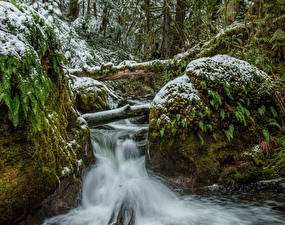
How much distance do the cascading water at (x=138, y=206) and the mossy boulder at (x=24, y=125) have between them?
0.73 metres

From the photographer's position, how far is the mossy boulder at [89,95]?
7.90 m

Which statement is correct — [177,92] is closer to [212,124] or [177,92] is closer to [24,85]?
[212,124]

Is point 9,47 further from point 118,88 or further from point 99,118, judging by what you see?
point 118,88

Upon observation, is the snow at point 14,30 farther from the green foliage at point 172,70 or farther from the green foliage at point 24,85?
the green foliage at point 172,70

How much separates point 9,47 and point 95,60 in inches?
312

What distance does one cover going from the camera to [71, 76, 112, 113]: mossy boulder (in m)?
7.90

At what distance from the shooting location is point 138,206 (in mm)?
3607

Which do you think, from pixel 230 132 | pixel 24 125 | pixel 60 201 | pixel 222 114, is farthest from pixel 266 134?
pixel 24 125

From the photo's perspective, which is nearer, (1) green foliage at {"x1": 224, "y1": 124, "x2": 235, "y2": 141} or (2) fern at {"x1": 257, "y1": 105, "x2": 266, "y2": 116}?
(1) green foliage at {"x1": 224, "y1": 124, "x2": 235, "y2": 141}

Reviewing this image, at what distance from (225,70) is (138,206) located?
11.3ft

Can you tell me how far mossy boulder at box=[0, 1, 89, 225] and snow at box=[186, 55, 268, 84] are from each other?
3.21m

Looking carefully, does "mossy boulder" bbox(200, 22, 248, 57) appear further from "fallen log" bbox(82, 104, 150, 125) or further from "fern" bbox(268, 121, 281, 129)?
"fallen log" bbox(82, 104, 150, 125)

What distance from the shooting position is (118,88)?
13.3 m

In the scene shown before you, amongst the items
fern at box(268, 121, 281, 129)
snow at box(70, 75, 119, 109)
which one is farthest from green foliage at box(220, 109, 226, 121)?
snow at box(70, 75, 119, 109)
